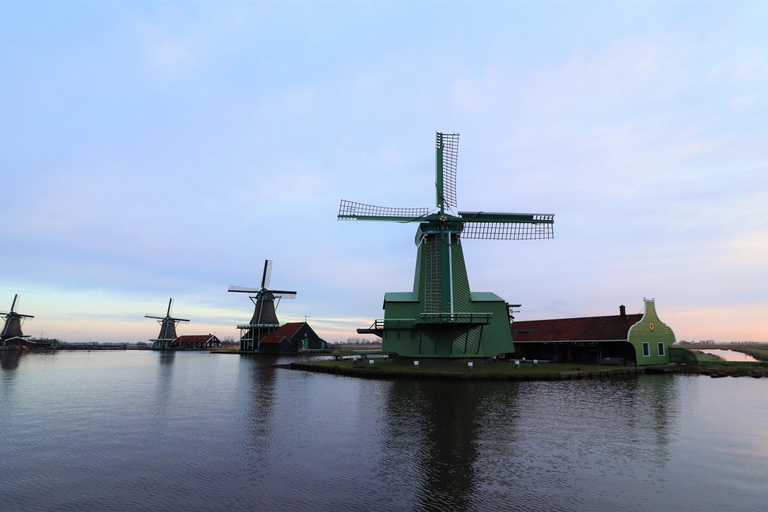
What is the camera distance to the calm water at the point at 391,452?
32.6 ft

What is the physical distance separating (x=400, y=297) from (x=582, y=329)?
19.8 metres

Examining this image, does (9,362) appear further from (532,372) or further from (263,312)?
(532,372)

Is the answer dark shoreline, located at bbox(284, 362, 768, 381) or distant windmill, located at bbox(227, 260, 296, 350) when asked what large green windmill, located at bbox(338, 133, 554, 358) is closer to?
dark shoreline, located at bbox(284, 362, 768, 381)

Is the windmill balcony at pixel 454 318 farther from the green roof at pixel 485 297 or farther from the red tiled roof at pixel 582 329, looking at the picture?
the red tiled roof at pixel 582 329

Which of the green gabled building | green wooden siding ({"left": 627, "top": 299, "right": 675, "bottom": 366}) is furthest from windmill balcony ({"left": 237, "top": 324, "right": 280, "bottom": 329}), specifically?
green wooden siding ({"left": 627, "top": 299, "right": 675, "bottom": 366})

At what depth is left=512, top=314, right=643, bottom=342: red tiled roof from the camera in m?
40.2

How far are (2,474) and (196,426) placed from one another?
6733 mm

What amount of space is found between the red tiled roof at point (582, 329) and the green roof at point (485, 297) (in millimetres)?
4690

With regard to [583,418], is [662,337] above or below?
above

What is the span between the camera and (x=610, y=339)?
132ft

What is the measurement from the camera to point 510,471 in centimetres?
1159

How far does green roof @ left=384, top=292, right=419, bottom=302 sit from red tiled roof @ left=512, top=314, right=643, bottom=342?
442 inches

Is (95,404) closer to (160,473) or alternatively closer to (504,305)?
(160,473)

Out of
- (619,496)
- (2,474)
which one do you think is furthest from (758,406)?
(2,474)
